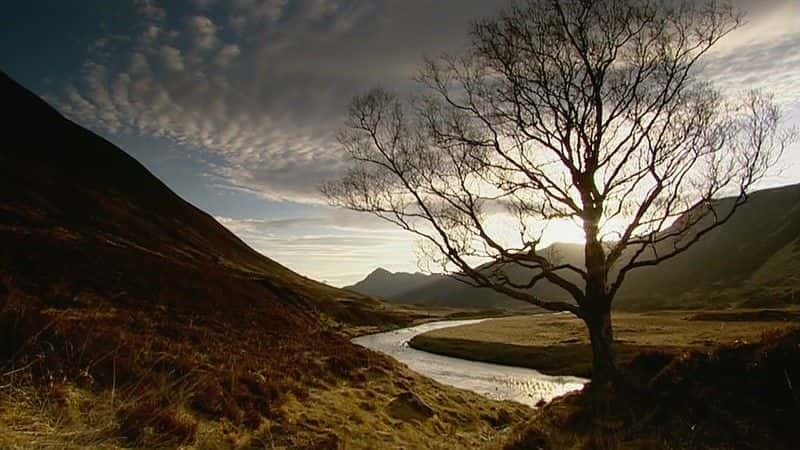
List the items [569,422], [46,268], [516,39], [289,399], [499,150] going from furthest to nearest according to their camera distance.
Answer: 1. [46,268]
2. [499,150]
3. [516,39]
4. [289,399]
5. [569,422]

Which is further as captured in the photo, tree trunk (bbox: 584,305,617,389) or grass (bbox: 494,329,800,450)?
tree trunk (bbox: 584,305,617,389)

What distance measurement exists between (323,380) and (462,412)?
5.60 m

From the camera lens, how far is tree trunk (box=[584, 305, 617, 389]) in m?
12.7

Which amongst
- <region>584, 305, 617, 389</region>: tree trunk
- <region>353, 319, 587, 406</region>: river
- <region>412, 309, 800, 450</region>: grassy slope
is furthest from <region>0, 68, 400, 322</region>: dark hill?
<region>584, 305, 617, 389</region>: tree trunk

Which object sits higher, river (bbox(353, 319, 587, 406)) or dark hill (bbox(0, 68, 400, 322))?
dark hill (bbox(0, 68, 400, 322))

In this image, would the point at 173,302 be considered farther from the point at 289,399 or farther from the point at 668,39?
the point at 668,39

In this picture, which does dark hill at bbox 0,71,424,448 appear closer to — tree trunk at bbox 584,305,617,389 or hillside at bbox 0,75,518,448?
hillside at bbox 0,75,518,448

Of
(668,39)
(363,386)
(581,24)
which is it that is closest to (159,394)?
(363,386)

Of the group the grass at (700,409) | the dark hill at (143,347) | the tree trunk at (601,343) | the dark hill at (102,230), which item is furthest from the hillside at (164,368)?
the grass at (700,409)

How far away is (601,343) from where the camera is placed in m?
13.1

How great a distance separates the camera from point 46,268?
19.2 metres

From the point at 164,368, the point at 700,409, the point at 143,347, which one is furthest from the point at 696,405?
the point at 143,347

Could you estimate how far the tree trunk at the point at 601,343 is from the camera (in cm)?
1272

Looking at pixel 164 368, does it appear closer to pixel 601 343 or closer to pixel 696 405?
pixel 696 405
